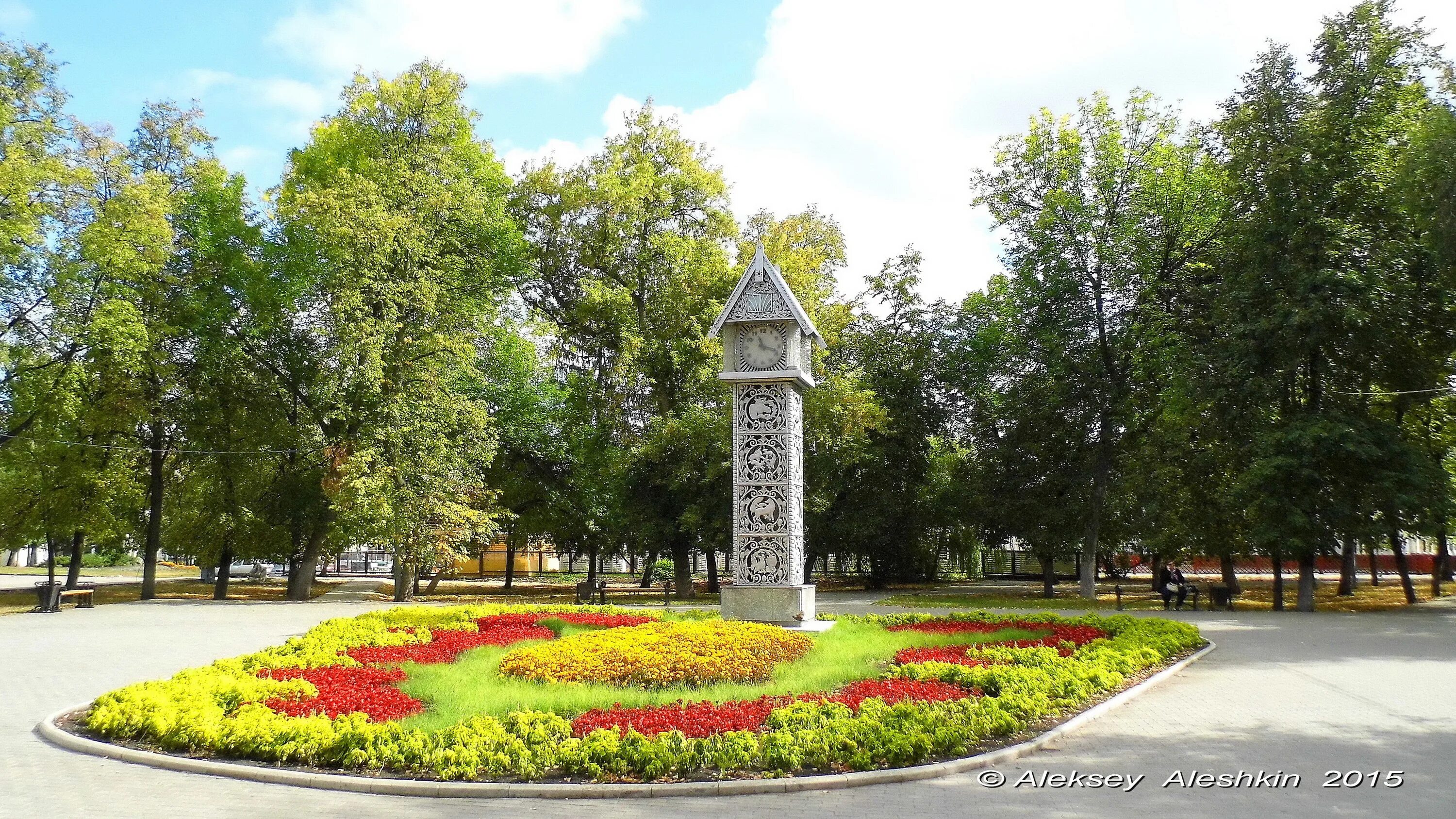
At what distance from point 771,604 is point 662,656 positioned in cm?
493

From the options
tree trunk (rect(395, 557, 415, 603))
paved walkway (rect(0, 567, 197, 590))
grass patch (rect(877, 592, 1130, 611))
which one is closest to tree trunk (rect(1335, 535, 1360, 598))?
grass patch (rect(877, 592, 1130, 611))

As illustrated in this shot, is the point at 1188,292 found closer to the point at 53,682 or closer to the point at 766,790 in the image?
the point at 766,790

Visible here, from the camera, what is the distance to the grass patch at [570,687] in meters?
8.15

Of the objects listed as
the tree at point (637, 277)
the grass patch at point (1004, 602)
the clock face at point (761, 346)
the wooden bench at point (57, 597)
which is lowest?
the grass patch at point (1004, 602)

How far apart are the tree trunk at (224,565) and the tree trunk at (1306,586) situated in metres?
30.7

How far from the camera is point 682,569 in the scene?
96.5 ft

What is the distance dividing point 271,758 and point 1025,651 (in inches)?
307

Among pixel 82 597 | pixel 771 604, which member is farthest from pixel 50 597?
pixel 771 604

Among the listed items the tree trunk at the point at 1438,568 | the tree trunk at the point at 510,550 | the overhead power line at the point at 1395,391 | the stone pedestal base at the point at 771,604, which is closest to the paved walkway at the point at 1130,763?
the stone pedestal base at the point at 771,604

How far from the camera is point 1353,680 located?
35.0ft

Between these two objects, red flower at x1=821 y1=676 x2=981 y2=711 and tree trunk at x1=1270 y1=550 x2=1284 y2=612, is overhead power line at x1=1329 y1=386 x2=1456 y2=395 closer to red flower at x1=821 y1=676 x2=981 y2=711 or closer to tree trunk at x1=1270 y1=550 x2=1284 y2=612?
tree trunk at x1=1270 y1=550 x2=1284 y2=612

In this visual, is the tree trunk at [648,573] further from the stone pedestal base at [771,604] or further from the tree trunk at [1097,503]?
the stone pedestal base at [771,604]

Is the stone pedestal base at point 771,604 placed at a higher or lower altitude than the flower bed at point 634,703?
higher

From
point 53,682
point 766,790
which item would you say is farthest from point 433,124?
Result: point 766,790
